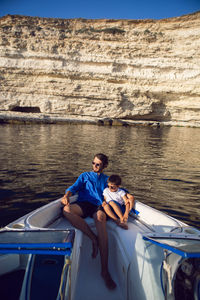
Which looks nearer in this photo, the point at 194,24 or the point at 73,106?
the point at 194,24

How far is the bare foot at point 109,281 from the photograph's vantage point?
7.66 ft

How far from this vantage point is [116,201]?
11.2 feet

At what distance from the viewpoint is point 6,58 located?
30.4m

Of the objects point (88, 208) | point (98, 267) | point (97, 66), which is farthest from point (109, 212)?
point (97, 66)

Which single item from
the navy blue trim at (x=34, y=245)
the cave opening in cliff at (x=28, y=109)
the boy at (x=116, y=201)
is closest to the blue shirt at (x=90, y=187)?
the boy at (x=116, y=201)

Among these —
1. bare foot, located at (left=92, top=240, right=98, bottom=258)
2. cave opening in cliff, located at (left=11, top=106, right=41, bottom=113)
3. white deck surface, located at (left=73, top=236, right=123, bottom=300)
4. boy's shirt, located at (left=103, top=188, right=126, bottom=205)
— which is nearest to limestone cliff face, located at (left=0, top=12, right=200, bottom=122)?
cave opening in cliff, located at (left=11, top=106, right=41, bottom=113)

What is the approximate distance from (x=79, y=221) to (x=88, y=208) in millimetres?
468

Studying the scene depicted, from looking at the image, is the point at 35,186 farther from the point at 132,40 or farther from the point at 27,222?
the point at 132,40

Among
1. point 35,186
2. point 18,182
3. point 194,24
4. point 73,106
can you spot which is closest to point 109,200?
point 35,186

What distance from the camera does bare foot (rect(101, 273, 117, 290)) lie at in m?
2.33

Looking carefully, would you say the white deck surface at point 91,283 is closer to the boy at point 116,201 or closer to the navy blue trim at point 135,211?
the boy at point 116,201

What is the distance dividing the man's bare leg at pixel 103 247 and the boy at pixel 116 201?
0.23 meters

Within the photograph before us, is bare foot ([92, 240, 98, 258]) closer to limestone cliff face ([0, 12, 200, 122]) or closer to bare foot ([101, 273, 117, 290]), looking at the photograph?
bare foot ([101, 273, 117, 290])

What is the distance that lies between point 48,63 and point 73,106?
731cm
